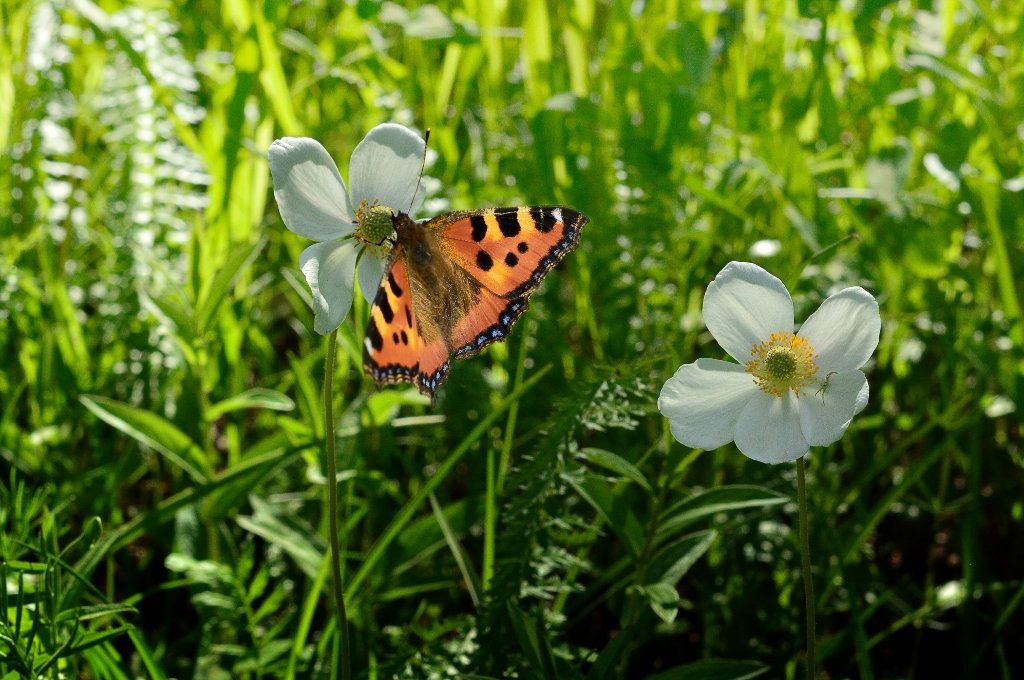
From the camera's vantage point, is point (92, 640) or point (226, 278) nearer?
Answer: point (92, 640)

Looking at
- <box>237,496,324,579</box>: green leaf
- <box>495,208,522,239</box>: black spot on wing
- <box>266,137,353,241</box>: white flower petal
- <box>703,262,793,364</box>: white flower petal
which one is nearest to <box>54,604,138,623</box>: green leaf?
<box>237,496,324,579</box>: green leaf

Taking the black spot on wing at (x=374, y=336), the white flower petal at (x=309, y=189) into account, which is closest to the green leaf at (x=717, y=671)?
Result: the black spot on wing at (x=374, y=336)

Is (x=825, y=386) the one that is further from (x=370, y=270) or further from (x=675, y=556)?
(x=370, y=270)

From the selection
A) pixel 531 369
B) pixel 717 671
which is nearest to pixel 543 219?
pixel 717 671

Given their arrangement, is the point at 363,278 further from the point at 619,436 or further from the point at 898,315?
the point at 898,315

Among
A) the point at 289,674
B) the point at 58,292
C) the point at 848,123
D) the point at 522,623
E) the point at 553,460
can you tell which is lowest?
the point at 289,674

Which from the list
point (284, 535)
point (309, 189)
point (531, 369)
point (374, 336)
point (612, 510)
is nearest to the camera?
point (374, 336)

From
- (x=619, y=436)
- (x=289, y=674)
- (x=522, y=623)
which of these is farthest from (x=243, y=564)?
(x=619, y=436)
